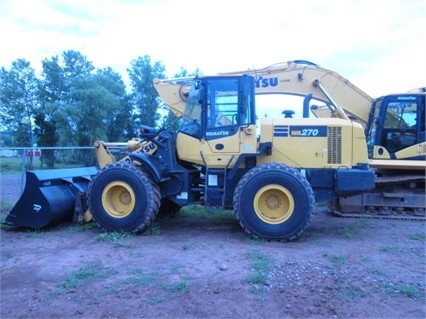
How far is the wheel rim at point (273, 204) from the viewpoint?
6691 mm

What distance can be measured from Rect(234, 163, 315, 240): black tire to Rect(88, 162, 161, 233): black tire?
147cm

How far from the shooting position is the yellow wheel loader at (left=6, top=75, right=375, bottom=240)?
704cm

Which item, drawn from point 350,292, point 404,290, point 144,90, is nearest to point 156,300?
point 350,292

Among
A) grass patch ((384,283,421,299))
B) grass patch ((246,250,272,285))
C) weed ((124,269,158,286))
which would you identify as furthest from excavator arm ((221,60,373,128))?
weed ((124,269,158,286))

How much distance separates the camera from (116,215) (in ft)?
23.4

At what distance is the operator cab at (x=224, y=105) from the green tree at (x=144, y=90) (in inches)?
959

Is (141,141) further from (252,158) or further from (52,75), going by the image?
(52,75)

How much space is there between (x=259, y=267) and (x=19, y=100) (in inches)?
1362

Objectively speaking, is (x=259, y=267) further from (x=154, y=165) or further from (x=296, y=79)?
(x=296, y=79)

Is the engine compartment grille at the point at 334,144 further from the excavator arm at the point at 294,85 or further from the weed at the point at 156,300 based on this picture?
the weed at the point at 156,300

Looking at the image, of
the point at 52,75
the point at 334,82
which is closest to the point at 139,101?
the point at 52,75

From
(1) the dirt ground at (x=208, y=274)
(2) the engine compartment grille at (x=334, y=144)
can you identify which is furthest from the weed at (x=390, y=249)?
(2) the engine compartment grille at (x=334, y=144)

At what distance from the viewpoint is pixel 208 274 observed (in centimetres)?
497

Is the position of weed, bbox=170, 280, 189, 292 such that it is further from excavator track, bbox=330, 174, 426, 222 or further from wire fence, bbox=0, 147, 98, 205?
wire fence, bbox=0, 147, 98, 205
